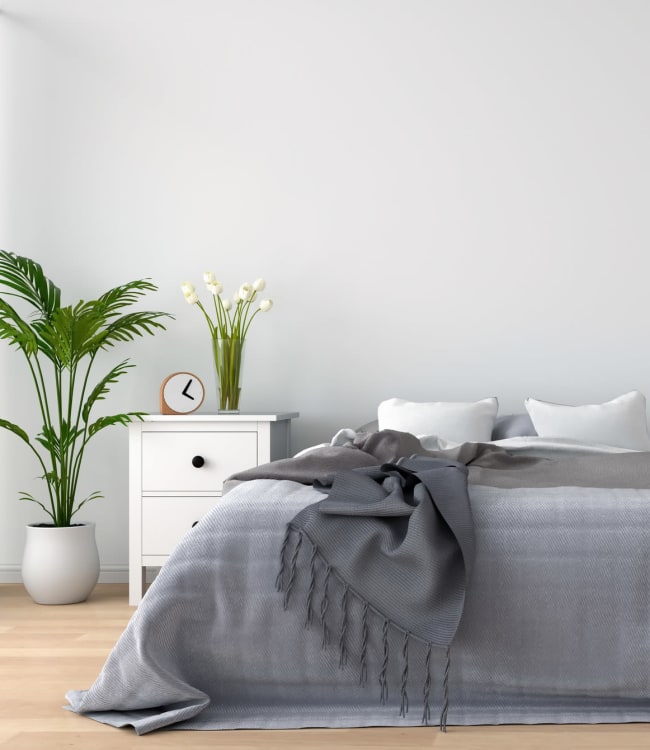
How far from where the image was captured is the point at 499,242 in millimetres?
4480

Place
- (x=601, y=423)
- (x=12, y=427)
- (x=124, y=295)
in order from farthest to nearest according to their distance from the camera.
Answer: (x=124, y=295), (x=12, y=427), (x=601, y=423)

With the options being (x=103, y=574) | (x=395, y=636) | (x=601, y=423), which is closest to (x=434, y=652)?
(x=395, y=636)

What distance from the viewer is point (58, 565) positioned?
4.00 meters

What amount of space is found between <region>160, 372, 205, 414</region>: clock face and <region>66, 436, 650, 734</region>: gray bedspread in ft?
5.95

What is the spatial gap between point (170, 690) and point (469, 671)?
27.9 inches

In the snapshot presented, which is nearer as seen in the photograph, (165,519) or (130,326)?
(165,519)

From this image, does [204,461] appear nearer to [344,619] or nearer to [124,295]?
[124,295]

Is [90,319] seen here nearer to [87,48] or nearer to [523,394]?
[87,48]

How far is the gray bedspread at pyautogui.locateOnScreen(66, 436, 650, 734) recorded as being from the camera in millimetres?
2264

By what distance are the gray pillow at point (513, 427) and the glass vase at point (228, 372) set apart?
1135 mm

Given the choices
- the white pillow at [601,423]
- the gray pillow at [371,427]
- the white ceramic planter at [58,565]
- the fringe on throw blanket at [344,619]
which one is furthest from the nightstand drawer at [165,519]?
the fringe on throw blanket at [344,619]

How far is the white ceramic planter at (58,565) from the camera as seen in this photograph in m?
4.00

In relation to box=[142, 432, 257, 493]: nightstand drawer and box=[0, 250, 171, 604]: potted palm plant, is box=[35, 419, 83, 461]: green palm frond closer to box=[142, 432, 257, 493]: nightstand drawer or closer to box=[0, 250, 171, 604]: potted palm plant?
box=[0, 250, 171, 604]: potted palm plant

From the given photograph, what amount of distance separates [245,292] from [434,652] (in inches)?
91.4
